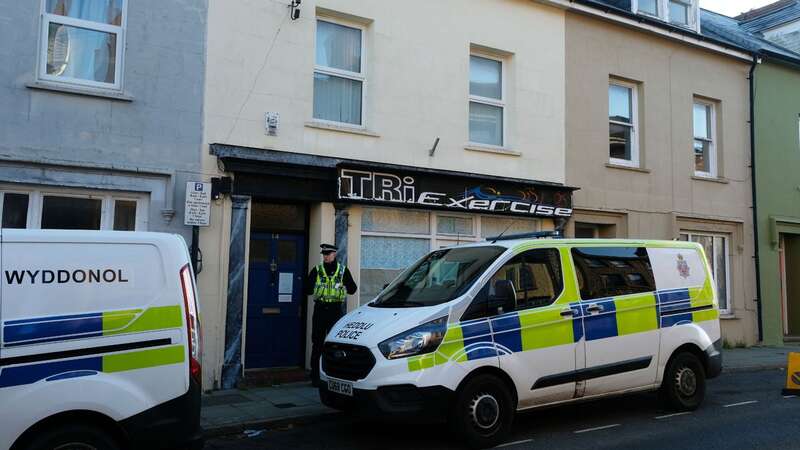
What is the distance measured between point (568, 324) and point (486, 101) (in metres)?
6.02

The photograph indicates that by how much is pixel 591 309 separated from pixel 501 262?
1.19m

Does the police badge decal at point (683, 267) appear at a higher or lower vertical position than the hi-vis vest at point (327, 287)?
higher

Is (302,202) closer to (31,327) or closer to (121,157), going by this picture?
(121,157)

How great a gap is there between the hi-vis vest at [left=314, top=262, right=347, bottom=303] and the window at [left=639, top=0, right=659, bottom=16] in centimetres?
988

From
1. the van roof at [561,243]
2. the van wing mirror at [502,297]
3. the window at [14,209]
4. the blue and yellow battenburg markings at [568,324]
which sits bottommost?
the blue and yellow battenburg markings at [568,324]

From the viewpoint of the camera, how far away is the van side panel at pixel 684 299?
311 inches

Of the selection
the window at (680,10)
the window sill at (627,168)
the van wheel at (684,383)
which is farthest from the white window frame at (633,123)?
the van wheel at (684,383)

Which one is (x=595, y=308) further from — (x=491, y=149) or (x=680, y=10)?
(x=680, y=10)

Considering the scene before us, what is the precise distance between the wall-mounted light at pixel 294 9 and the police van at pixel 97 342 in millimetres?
5779

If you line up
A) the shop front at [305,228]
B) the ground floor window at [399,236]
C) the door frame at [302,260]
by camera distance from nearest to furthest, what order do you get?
1. the shop front at [305,228]
2. the door frame at [302,260]
3. the ground floor window at [399,236]

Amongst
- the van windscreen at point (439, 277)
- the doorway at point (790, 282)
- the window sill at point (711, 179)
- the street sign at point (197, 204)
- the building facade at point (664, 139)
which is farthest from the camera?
the doorway at point (790, 282)

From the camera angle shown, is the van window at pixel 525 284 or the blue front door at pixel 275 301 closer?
the van window at pixel 525 284

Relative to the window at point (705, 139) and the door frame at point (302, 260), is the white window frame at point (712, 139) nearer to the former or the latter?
the window at point (705, 139)

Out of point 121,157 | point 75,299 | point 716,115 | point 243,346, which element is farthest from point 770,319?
point 75,299
